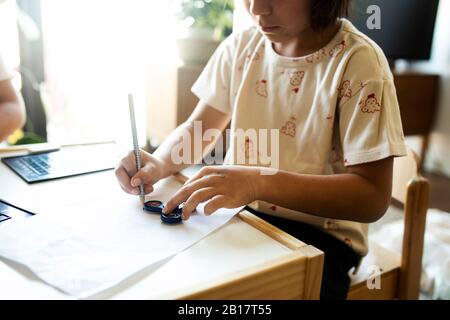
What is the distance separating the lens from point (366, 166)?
2.14 feet

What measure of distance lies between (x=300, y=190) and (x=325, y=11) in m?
0.32

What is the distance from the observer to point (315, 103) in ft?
2.44

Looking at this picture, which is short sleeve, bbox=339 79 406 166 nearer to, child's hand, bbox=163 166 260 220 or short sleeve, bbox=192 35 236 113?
child's hand, bbox=163 166 260 220

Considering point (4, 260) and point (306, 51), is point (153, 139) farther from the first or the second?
point (4, 260)

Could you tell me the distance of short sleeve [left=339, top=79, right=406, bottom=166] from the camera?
2.09ft

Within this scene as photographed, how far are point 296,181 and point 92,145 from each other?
0.49m

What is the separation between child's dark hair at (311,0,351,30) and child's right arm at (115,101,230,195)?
291 mm

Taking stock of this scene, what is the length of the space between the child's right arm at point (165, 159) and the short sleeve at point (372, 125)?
1.02ft

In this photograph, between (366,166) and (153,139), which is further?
(153,139)

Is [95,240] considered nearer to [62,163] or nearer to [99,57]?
[62,163]

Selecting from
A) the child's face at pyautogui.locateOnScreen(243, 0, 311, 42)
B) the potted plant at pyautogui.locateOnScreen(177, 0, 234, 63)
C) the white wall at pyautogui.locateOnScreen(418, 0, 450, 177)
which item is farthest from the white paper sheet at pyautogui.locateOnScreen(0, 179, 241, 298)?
the white wall at pyautogui.locateOnScreen(418, 0, 450, 177)

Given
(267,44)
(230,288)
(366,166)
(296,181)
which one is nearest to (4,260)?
(230,288)

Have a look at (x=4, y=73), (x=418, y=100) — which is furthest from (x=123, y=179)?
(x=418, y=100)

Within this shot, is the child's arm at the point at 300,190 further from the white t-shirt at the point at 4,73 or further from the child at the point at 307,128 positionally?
the white t-shirt at the point at 4,73
